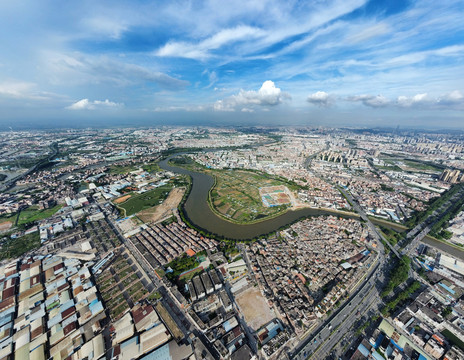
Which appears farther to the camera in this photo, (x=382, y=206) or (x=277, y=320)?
(x=382, y=206)

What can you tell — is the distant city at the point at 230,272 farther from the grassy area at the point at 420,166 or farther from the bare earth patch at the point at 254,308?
the grassy area at the point at 420,166

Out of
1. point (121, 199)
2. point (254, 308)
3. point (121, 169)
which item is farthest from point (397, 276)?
point (121, 169)

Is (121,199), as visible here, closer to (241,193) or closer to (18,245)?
(18,245)

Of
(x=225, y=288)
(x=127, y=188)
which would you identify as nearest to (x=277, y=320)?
(x=225, y=288)

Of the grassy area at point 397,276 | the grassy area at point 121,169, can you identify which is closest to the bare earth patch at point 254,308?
the grassy area at point 397,276

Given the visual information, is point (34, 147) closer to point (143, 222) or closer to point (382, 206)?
point (143, 222)
